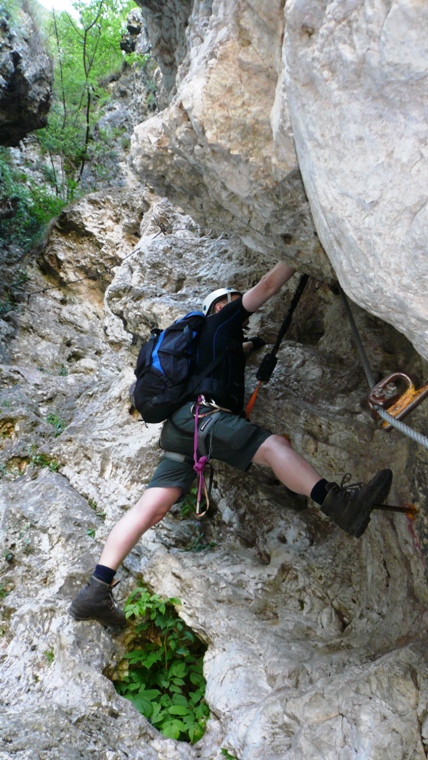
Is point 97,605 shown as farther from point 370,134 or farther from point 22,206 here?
point 22,206

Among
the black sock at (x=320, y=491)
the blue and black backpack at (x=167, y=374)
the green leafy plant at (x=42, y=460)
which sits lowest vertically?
the green leafy plant at (x=42, y=460)

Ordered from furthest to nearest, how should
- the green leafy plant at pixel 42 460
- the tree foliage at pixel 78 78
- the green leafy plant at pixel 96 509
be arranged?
the tree foliage at pixel 78 78 < the green leafy plant at pixel 42 460 < the green leafy plant at pixel 96 509

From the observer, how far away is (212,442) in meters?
3.76

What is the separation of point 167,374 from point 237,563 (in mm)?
1621

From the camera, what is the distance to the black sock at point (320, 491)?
3320 mm

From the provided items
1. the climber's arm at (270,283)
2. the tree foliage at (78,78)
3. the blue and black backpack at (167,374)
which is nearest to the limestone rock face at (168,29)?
the climber's arm at (270,283)

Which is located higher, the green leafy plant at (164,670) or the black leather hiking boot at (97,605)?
the black leather hiking boot at (97,605)

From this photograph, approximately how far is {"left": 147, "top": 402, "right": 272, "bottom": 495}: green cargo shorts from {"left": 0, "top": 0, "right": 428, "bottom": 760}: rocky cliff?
0.64m

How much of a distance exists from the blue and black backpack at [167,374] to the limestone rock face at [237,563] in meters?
0.85

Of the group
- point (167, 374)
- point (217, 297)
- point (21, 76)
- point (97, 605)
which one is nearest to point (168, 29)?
point (217, 297)

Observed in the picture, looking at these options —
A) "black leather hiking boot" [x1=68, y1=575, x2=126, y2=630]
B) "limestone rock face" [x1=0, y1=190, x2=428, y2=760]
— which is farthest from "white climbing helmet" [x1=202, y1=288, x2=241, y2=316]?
"black leather hiking boot" [x1=68, y1=575, x2=126, y2=630]

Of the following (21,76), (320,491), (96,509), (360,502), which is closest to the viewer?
(360,502)

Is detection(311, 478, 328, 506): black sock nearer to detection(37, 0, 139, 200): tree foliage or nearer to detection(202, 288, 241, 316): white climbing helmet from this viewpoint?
detection(202, 288, 241, 316): white climbing helmet

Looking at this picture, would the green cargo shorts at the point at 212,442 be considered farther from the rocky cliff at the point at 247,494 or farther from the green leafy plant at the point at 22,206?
the green leafy plant at the point at 22,206
